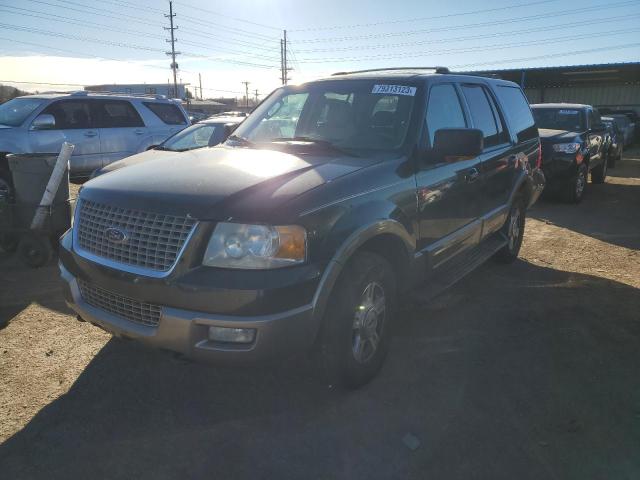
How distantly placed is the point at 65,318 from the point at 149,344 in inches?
80.8

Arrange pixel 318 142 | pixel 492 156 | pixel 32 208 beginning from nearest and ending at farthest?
pixel 318 142, pixel 492 156, pixel 32 208

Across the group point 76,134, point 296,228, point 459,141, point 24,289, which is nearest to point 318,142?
point 459,141

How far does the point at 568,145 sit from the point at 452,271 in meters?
6.83

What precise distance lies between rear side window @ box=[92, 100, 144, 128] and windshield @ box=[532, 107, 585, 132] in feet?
27.4

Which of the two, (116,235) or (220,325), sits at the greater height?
(116,235)

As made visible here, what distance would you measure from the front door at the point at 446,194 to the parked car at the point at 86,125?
6615 mm

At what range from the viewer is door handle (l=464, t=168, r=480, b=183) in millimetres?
4121

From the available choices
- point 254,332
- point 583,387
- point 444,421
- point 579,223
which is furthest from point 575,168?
point 254,332

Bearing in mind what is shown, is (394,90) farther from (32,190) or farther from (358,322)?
(32,190)

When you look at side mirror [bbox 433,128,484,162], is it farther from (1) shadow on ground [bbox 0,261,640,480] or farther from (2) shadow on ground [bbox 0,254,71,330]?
(2) shadow on ground [bbox 0,254,71,330]

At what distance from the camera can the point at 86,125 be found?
31.1ft

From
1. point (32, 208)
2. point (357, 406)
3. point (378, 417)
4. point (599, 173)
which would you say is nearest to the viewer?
point (378, 417)

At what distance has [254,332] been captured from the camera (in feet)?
8.03

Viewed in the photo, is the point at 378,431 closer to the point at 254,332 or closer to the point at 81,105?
the point at 254,332
